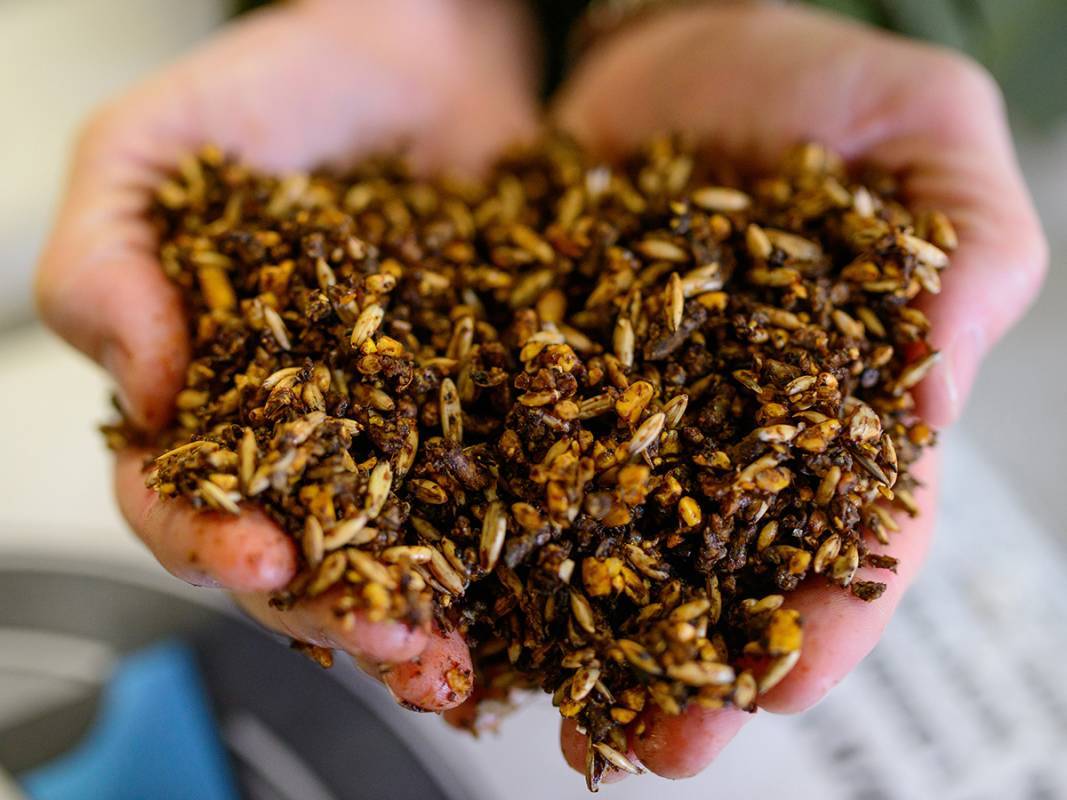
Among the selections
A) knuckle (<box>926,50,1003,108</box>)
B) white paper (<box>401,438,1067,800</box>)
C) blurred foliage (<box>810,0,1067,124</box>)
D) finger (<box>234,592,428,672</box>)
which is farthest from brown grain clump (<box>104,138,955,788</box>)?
blurred foliage (<box>810,0,1067,124</box>)

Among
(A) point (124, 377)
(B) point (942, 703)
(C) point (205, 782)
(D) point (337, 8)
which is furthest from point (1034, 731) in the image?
(D) point (337, 8)

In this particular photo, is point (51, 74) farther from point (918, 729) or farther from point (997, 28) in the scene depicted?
point (918, 729)

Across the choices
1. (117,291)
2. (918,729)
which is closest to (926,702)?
(918,729)

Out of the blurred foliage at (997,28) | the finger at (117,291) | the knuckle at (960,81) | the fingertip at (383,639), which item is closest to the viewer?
the fingertip at (383,639)

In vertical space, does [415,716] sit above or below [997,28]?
below

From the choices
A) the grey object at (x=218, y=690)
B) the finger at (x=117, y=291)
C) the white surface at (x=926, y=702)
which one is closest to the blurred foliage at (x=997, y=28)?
the white surface at (x=926, y=702)

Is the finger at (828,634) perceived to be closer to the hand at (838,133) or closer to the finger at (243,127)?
the hand at (838,133)

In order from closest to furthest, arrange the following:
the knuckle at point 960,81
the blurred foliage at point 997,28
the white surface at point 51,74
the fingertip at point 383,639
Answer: the fingertip at point 383,639 → the knuckle at point 960,81 → the blurred foliage at point 997,28 → the white surface at point 51,74

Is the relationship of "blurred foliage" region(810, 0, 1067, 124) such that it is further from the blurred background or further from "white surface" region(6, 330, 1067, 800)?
"white surface" region(6, 330, 1067, 800)
